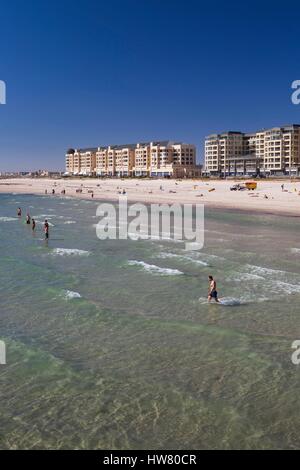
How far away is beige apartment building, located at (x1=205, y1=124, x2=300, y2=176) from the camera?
135m

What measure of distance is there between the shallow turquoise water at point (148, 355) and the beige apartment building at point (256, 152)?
107263mm

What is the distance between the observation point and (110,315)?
51.2 feet

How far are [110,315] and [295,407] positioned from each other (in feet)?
24.7

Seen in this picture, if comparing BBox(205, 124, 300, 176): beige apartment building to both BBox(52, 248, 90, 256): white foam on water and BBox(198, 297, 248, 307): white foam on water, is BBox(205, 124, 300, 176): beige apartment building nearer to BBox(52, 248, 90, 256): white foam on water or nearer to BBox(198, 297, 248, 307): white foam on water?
BBox(52, 248, 90, 256): white foam on water

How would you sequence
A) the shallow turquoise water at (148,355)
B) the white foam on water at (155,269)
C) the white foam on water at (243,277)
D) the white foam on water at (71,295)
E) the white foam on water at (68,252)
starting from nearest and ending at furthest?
the shallow turquoise water at (148,355) → the white foam on water at (71,295) → the white foam on water at (243,277) → the white foam on water at (155,269) → the white foam on water at (68,252)

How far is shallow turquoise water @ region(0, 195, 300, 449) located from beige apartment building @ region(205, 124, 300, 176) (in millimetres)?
107263

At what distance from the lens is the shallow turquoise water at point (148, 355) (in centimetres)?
877

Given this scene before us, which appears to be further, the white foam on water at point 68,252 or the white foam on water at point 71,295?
the white foam on water at point 68,252

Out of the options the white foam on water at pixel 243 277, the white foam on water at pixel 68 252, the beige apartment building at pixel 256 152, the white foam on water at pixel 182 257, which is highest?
the beige apartment building at pixel 256 152

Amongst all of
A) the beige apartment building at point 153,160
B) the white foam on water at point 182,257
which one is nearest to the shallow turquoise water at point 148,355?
the white foam on water at point 182,257

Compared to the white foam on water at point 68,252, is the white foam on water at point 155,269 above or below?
below

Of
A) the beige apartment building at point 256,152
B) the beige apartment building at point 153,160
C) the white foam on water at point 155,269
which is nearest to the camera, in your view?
the white foam on water at point 155,269

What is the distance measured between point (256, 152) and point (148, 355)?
149 metres

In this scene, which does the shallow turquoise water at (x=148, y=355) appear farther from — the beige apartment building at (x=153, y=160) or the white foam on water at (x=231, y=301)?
the beige apartment building at (x=153, y=160)
